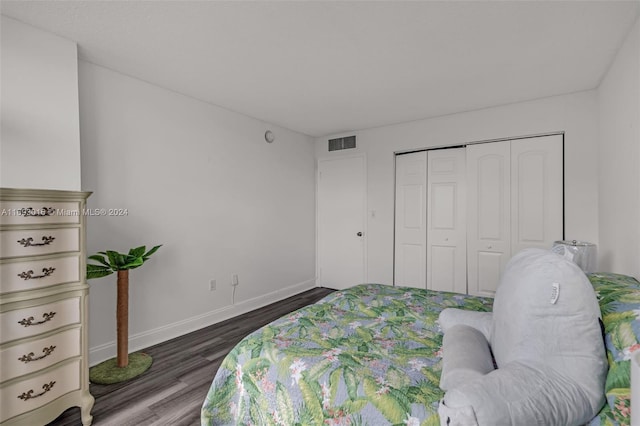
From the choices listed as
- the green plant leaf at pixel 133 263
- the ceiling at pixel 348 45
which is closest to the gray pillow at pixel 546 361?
the ceiling at pixel 348 45

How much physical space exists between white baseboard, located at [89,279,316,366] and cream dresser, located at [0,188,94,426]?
2.69ft

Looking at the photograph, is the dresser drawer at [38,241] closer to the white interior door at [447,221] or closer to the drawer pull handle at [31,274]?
the drawer pull handle at [31,274]

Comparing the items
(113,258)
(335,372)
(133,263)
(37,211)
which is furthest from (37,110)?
(335,372)

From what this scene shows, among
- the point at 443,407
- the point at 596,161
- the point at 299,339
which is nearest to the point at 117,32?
the point at 299,339

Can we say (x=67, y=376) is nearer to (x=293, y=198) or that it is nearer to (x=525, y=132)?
(x=293, y=198)

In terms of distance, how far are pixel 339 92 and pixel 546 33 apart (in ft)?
5.70

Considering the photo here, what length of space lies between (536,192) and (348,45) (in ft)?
8.75

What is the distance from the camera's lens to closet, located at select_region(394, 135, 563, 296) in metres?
3.35

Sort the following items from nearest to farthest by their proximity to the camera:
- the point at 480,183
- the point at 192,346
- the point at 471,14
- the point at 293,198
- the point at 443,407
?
the point at 443,407, the point at 471,14, the point at 192,346, the point at 480,183, the point at 293,198

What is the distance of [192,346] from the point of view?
2893mm

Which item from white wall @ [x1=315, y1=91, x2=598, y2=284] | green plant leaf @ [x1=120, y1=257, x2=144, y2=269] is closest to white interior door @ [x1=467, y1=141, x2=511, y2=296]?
white wall @ [x1=315, y1=91, x2=598, y2=284]

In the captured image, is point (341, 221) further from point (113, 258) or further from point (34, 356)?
point (34, 356)

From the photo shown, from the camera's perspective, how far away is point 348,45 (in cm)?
227

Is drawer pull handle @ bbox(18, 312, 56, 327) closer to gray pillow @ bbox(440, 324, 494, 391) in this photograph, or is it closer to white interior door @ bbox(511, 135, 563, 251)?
gray pillow @ bbox(440, 324, 494, 391)
